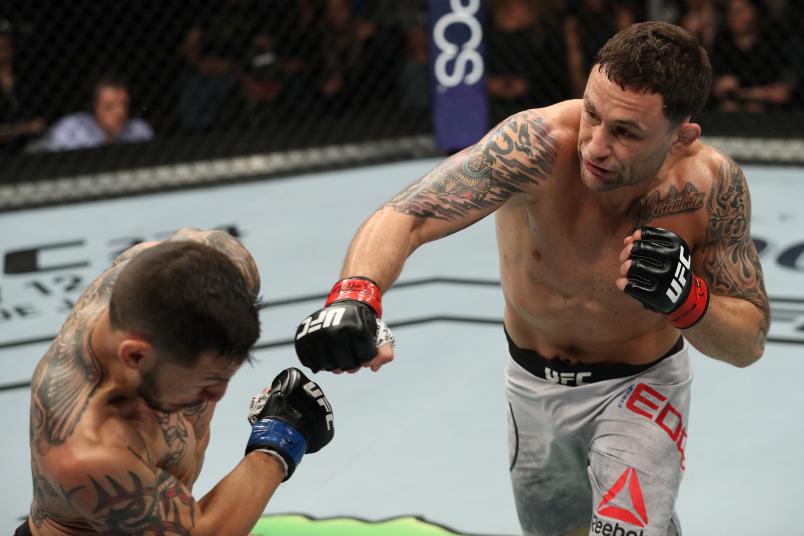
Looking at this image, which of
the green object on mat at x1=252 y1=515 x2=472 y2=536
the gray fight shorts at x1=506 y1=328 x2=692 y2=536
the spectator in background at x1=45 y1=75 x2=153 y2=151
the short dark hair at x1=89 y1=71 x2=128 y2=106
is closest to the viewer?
the gray fight shorts at x1=506 y1=328 x2=692 y2=536

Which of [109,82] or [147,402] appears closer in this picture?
[147,402]

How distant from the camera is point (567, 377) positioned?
2.58 meters

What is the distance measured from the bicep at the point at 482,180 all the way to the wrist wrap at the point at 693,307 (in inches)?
15.3

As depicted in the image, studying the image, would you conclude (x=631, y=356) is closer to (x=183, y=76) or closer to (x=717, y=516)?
(x=717, y=516)

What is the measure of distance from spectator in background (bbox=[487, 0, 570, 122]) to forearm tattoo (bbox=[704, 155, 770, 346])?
4.24m

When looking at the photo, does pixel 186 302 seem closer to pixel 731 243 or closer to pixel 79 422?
pixel 79 422

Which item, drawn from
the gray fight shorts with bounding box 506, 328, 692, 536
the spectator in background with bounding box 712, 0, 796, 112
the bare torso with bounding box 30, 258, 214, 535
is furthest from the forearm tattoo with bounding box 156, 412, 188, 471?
the spectator in background with bounding box 712, 0, 796, 112

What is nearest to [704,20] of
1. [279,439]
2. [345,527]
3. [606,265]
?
[345,527]

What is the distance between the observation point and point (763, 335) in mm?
2508

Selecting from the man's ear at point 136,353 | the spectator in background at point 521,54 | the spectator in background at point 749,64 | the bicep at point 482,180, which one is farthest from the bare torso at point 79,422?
the spectator in background at point 749,64

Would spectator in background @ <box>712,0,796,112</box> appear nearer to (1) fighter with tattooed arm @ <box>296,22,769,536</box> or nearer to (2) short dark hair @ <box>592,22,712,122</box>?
(1) fighter with tattooed arm @ <box>296,22,769,536</box>

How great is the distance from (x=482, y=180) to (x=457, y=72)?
4024mm

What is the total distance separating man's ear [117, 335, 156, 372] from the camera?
1.83 m

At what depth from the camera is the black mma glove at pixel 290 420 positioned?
7.17 ft
